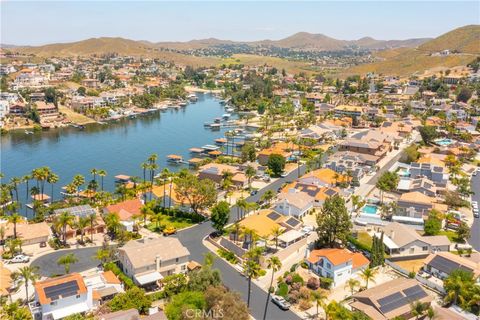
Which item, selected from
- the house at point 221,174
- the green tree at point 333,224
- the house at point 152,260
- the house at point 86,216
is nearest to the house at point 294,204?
the green tree at point 333,224

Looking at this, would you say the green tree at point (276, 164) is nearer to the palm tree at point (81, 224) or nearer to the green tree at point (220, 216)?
the green tree at point (220, 216)

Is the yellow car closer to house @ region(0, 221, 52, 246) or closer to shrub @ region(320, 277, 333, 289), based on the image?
house @ region(0, 221, 52, 246)

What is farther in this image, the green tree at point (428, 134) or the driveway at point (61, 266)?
the green tree at point (428, 134)

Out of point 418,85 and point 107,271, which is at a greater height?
point 418,85

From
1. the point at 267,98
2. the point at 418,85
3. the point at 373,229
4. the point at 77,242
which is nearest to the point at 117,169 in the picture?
the point at 77,242

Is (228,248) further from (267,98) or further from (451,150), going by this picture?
(267,98)
